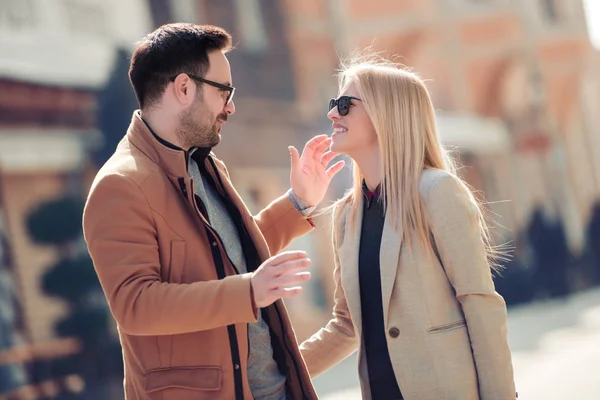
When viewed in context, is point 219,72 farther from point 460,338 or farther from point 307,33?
point 307,33

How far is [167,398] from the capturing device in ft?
8.58

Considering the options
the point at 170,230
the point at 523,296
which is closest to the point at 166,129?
the point at 170,230

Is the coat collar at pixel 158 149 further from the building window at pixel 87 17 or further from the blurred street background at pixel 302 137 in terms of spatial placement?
the building window at pixel 87 17

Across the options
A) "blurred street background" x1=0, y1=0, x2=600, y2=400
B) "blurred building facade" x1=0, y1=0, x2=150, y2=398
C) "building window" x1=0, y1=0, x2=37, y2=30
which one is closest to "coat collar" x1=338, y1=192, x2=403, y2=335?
"blurred street background" x1=0, y1=0, x2=600, y2=400

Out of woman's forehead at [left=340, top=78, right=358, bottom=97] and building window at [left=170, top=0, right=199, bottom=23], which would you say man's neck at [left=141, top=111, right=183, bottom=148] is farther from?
building window at [left=170, top=0, right=199, bottom=23]

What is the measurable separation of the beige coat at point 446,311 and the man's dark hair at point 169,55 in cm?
81

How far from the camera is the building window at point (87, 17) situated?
10.1 metres

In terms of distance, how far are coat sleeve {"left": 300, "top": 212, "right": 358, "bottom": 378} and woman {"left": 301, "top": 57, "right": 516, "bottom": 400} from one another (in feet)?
0.40

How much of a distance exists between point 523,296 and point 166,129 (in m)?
17.3

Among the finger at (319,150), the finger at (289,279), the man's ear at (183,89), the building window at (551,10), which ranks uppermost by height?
the building window at (551,10)

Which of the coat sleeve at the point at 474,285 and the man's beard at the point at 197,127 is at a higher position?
the man's beard at the point at 197,127

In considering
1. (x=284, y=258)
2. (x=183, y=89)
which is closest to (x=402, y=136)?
(x=183, y=89)

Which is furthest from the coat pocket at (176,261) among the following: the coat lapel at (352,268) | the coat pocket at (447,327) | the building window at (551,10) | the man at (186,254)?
the building window at (551,10)

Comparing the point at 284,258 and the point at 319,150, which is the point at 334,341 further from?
the point at 284,258
